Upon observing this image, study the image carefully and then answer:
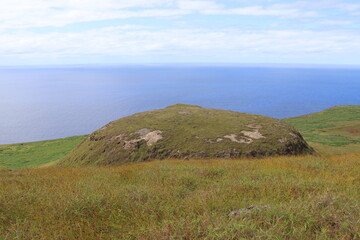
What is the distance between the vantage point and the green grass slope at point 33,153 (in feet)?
98.0

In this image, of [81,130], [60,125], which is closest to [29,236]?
[81,130]

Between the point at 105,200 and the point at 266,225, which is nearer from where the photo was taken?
the point at 266,225

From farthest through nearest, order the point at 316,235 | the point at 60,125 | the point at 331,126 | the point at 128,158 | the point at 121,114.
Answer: the point at 121,114
the point at 60,125
the point at 331,126
the point at 128,158
the point at 316,235

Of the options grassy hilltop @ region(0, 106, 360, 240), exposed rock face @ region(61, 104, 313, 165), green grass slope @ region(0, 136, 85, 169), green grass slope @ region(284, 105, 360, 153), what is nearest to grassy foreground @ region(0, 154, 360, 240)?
grassy hilltop @ region(0, 106, 360, 240)

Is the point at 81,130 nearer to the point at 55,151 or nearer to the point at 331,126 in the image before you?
the point at 55,151

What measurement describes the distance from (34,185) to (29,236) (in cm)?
429

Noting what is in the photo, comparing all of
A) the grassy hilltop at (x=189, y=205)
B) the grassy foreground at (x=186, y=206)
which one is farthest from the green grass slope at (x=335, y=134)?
the grassy foreground at (x=186, y=206)

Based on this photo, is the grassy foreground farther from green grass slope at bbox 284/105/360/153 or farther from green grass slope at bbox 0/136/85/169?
green grass slope at bbox 0/136/85/169

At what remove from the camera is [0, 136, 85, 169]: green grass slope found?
98.0 ft

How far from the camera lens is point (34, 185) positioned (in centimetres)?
880

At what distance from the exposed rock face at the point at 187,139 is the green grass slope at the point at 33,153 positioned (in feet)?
36.9

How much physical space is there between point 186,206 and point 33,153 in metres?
35.2

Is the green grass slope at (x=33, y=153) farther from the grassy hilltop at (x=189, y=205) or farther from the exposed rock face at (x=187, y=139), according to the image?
the grassy hilltop at (x=189, y=205)

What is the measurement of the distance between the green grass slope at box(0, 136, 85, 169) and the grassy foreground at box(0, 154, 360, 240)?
2232cm
